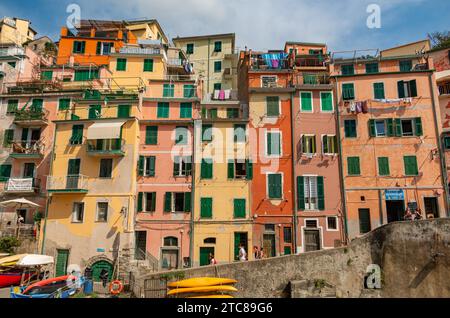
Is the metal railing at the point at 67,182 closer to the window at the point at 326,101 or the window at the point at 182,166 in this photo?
the window at the point at 182,166

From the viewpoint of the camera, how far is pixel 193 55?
166 feet

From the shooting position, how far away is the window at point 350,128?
29.0 metres

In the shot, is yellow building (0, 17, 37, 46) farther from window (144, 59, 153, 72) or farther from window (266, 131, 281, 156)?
window (266, 131, 281, 156)

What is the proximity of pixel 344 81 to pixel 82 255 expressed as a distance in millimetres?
26576

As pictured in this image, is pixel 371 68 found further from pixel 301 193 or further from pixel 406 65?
pixel 301 193

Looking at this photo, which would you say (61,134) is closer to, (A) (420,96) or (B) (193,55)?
(B) (193,55)

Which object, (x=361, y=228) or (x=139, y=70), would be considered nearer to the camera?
(x=361, y=228)

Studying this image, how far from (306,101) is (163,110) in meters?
12.9

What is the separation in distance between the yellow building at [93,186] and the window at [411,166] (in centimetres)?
2257

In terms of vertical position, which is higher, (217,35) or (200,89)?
(217,35)

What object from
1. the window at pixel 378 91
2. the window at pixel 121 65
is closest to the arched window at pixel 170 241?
the window at pixel 121 65

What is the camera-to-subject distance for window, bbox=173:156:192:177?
2853 centimetres

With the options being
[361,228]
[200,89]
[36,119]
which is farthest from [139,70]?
[361,228]

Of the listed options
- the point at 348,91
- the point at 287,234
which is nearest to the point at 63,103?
the point at 287,234
